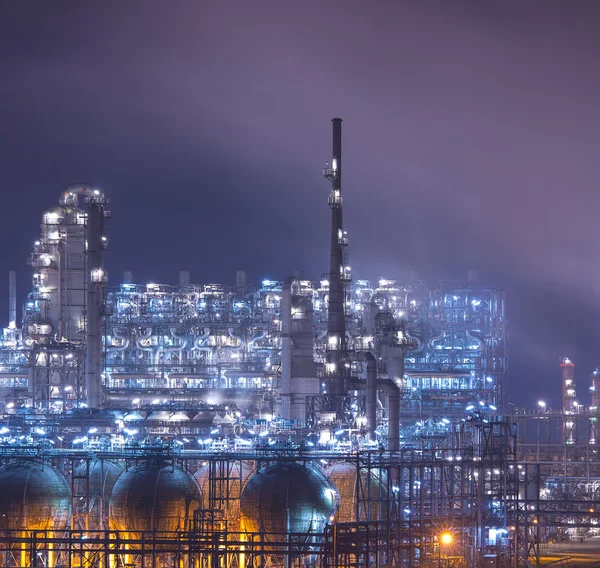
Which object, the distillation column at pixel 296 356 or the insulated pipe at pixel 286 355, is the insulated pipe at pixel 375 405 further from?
the insulated pipe at pixel 286 355

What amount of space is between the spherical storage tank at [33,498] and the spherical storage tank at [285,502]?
6.16 m

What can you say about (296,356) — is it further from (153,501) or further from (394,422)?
(153,501)

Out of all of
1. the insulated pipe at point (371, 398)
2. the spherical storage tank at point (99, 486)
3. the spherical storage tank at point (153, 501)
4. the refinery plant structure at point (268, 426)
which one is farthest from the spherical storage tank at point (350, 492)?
the insulated pipe at point (371, 398)

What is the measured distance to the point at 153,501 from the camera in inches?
1783

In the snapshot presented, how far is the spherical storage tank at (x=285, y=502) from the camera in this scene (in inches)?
1764

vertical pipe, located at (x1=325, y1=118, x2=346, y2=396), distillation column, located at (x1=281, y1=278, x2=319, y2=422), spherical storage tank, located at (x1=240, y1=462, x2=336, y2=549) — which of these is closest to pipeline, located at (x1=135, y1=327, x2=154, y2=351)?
distillation column, located at (x1=281, y1=278, x2=319, y2=422)

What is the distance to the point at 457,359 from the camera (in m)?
93.1

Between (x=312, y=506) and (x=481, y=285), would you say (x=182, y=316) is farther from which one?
(x=312, y=506)

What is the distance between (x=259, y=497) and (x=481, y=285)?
168 ft

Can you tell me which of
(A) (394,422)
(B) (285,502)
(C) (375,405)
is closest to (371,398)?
(C) (375,405)

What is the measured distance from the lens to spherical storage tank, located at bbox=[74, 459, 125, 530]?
48.6 metres

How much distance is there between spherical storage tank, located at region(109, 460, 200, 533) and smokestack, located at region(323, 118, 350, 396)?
28986 mm

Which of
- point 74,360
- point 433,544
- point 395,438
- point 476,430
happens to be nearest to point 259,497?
point 433,544

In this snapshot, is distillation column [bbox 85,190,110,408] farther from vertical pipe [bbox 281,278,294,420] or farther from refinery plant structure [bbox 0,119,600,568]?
vertical pipe [bbox 281,278,294,420]
